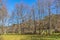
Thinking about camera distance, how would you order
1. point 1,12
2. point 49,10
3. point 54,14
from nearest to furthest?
point 1,12
point 49,10
point 54,14

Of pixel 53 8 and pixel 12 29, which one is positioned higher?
pixel 53 8

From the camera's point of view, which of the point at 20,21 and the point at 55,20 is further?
the point at 20,21

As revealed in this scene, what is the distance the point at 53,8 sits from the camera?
3048 cm

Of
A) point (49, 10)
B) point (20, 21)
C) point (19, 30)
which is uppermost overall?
point (49, 10)

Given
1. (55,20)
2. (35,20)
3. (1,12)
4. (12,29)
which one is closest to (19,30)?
(12,29)

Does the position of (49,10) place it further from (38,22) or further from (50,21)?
(38,22)

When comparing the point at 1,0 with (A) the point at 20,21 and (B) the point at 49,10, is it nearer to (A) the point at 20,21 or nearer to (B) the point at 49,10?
(B) the point at 49,10

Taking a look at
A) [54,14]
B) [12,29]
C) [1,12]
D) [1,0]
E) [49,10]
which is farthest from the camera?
[12,29]

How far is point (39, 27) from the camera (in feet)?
119

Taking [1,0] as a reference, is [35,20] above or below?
below

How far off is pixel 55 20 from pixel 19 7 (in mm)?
10425

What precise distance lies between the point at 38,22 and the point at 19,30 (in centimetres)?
603

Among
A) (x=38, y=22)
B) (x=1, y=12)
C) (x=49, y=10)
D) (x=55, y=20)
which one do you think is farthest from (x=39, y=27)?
(x=1, y=12)

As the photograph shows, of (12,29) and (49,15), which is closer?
(49,15)
